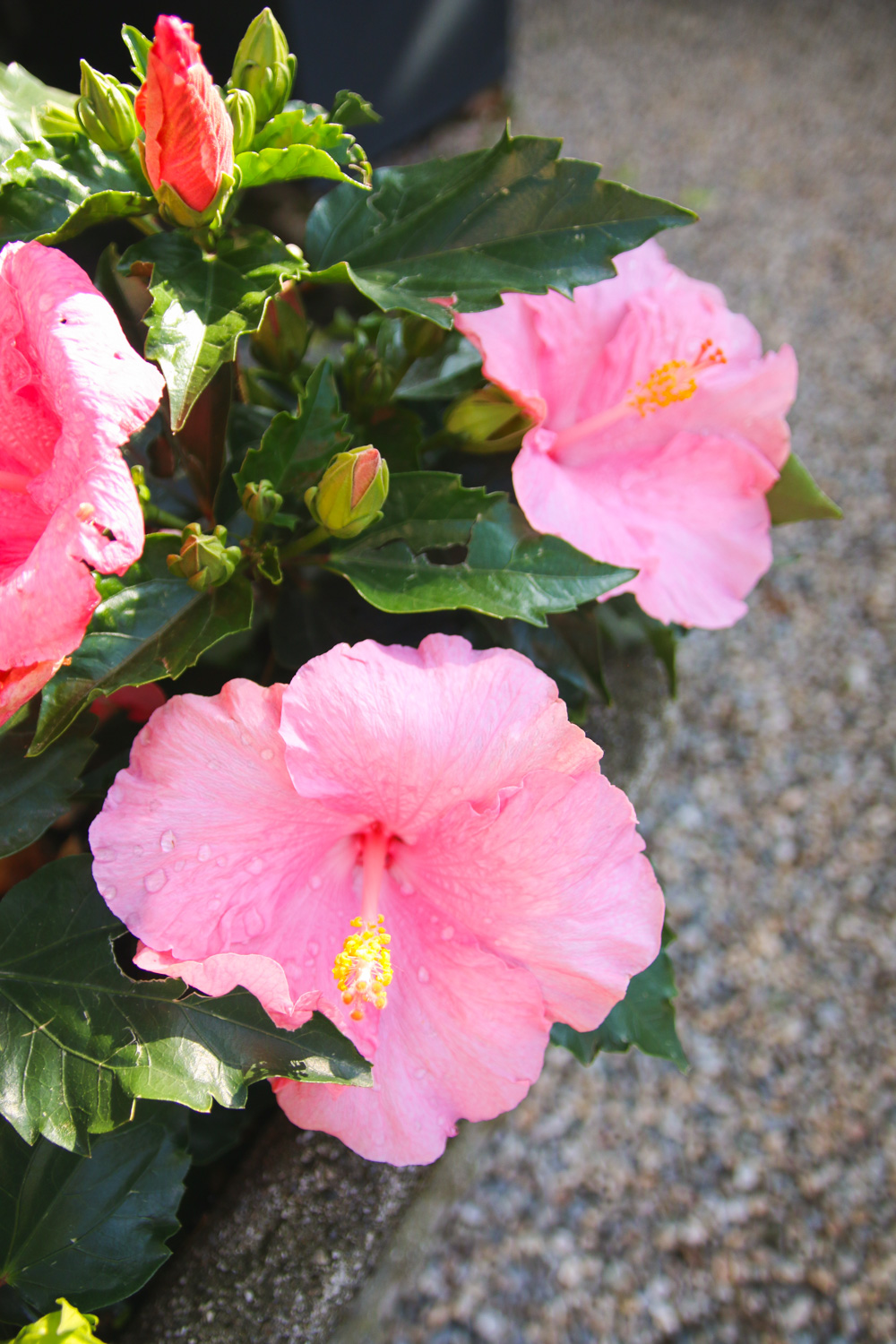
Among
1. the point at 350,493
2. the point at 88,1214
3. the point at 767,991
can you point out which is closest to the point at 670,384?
the point at 350,493

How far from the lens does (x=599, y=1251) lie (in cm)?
135

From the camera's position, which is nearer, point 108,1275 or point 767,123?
point 108,1275

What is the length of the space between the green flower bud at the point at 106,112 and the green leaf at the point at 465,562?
10.1 inches

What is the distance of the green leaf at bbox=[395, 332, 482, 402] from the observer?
81 cm

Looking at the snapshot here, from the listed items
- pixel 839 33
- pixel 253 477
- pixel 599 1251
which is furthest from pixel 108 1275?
pixel 839 33

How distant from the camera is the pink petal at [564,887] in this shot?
1.84ft

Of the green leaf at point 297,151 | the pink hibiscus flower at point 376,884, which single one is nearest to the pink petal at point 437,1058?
the pink hibiscus flower at point 376,884

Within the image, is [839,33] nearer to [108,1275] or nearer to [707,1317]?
[707,1317]

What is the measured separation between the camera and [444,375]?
85cm

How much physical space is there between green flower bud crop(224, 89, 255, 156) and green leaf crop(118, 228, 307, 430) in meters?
0.05

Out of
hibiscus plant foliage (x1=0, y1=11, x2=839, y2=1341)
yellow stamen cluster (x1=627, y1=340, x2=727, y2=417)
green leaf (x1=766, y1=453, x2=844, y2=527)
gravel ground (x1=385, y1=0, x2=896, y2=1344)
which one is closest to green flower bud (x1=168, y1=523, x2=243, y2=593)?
hibiscus plant foliage (x1=0, y1=11, x2=839, y2=1341)

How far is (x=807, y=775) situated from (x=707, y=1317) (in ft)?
2.91

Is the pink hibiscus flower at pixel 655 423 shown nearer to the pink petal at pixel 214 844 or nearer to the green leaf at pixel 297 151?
the green leaf at pixel 297 151

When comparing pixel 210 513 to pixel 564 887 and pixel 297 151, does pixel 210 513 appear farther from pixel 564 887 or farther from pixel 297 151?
pixel 564 887
